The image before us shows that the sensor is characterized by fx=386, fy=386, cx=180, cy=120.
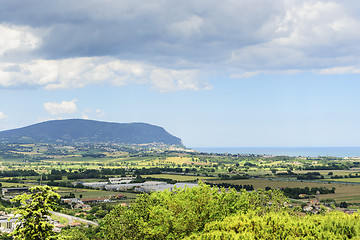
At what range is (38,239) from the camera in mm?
24672

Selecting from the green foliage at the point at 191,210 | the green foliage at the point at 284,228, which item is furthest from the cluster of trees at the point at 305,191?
the green foliage at the point at 284,228

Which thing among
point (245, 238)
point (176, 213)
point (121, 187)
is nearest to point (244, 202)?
point (176, 213)

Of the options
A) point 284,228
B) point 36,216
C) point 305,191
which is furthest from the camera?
point 305,191

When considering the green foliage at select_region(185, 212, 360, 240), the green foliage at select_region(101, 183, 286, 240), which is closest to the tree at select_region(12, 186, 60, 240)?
the green foliage at select_region(185, 212, 360, 240)

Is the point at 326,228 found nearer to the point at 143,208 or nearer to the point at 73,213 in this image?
the point at 143,208

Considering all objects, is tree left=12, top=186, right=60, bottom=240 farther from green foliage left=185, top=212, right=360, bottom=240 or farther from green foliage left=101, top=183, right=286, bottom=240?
green foliage left=101, top=183, right=286, bottom=240

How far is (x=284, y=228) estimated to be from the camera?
28.5m

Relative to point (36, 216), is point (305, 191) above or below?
below

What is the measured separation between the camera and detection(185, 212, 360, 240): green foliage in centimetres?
2662

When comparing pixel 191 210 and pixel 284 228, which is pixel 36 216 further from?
pixel 191 210

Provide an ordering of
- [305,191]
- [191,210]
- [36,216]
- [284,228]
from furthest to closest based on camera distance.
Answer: [305,191] < [191,210] < [284,228] < [36,216]

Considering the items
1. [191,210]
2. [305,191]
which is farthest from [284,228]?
[305,191]

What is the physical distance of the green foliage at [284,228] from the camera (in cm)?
2662

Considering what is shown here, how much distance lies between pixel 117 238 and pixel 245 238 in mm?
27865
